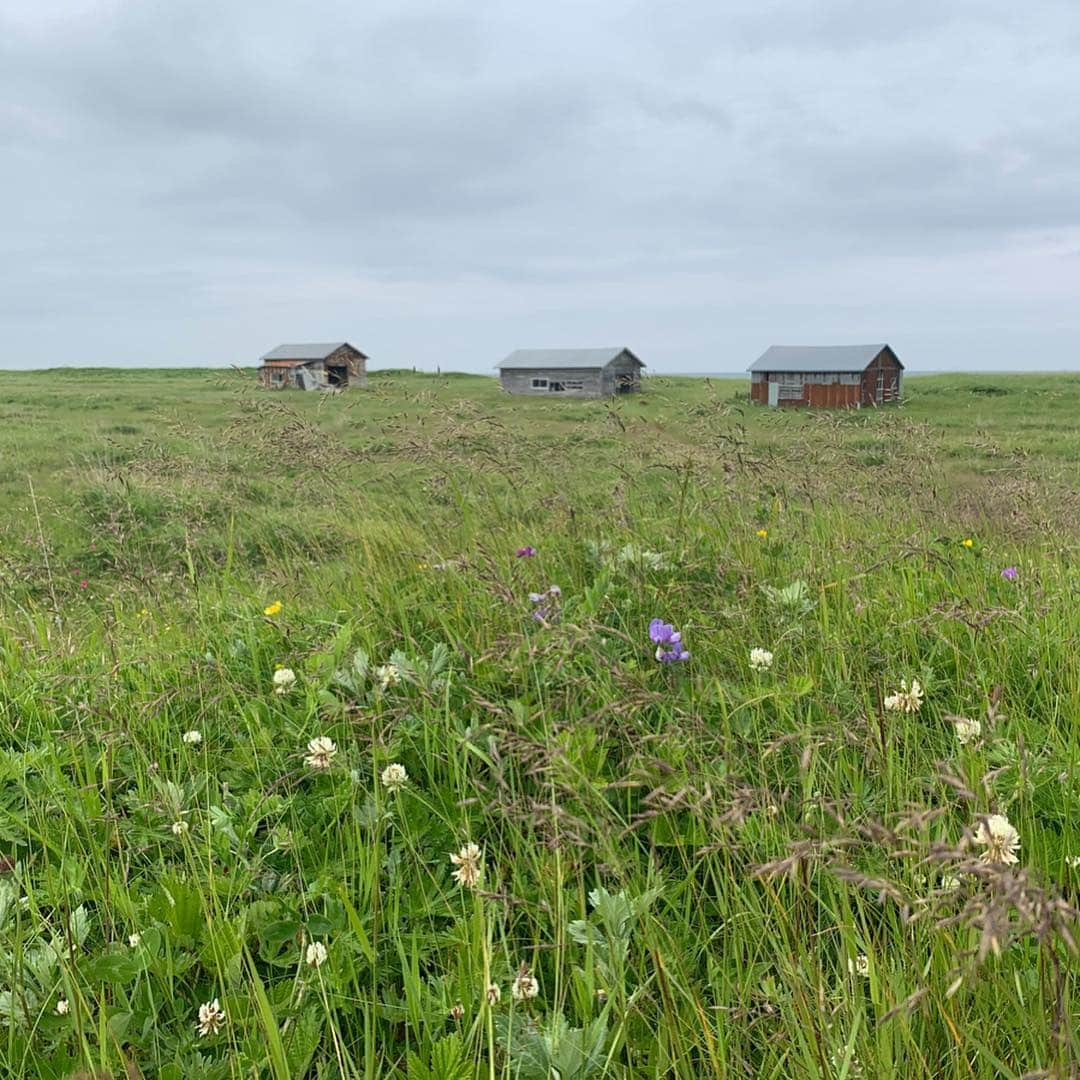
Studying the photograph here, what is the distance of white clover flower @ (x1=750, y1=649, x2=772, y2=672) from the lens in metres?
2.59

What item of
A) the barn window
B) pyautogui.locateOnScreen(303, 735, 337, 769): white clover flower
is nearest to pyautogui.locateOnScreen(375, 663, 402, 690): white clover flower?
pyautogui.locateOnScreen(303, 735, 337, 769): white clover flower

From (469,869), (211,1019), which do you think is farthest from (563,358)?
(211,1019)

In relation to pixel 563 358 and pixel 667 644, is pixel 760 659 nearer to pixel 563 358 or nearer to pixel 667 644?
pixel 667 644

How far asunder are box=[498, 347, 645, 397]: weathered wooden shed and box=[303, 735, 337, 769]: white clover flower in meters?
46.6

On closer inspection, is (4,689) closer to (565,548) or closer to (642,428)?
(565,548)

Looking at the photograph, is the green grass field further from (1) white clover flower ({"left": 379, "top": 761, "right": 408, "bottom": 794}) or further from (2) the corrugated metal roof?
(2) the corrugated metal roof

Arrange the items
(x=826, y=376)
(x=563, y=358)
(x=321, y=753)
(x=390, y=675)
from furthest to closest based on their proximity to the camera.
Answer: (x=563, y=358)
(x=826, y=376)
(x=390, y=675)
(x=321, y=753)

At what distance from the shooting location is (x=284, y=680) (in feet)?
9.03

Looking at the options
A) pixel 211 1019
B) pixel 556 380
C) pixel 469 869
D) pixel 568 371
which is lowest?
pixel 211 1019

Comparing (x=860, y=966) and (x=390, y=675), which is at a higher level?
(x=390, y=675)

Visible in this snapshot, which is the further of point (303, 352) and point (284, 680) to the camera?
point (303, 352)

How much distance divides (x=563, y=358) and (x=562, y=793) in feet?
165

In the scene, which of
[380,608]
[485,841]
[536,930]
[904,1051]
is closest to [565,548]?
[380,608]

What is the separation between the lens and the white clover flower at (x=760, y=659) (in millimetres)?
2586
